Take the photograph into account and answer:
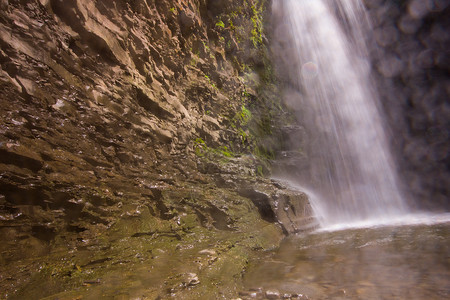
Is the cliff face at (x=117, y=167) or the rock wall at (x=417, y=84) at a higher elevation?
the rock wall at (x=417, y=84)

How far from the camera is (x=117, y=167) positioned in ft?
9.43

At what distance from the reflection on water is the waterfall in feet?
16.3

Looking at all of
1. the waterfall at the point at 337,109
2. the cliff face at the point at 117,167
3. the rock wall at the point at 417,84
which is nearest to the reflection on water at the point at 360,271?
the cliff face at the point at 117,167

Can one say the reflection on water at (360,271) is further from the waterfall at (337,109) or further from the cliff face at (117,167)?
the waterfall at (337,109)

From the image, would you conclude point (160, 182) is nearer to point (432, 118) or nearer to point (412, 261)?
point (412, 261)

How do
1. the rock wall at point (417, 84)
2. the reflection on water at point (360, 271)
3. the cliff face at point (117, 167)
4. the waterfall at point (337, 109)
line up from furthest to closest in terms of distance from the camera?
the rock wall at point (417, 84)
the waterfall at point (337, 109)
the cliff face at point (117, 167)
the reflection on water at point (360, 271)

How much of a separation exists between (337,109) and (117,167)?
10128 millimetres

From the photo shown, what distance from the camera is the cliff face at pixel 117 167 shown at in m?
1.90

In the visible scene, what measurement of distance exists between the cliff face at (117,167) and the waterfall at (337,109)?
4.68 meters

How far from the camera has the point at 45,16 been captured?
2680 millimetres

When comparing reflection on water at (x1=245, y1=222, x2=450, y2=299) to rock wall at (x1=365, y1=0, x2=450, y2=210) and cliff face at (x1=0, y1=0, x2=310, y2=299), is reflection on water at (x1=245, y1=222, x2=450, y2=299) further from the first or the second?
rock wall at (x1=365, y1=0, x2=450, y2=210)

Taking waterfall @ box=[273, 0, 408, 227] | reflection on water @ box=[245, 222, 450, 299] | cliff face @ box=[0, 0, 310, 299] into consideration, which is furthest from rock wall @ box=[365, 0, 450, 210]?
reflection on water @ box=[245, 222, 450, 299]

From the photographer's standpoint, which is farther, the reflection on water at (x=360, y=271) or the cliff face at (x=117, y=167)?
the cliff face at (x=117, y=167)

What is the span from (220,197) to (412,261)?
2540 millimetres
